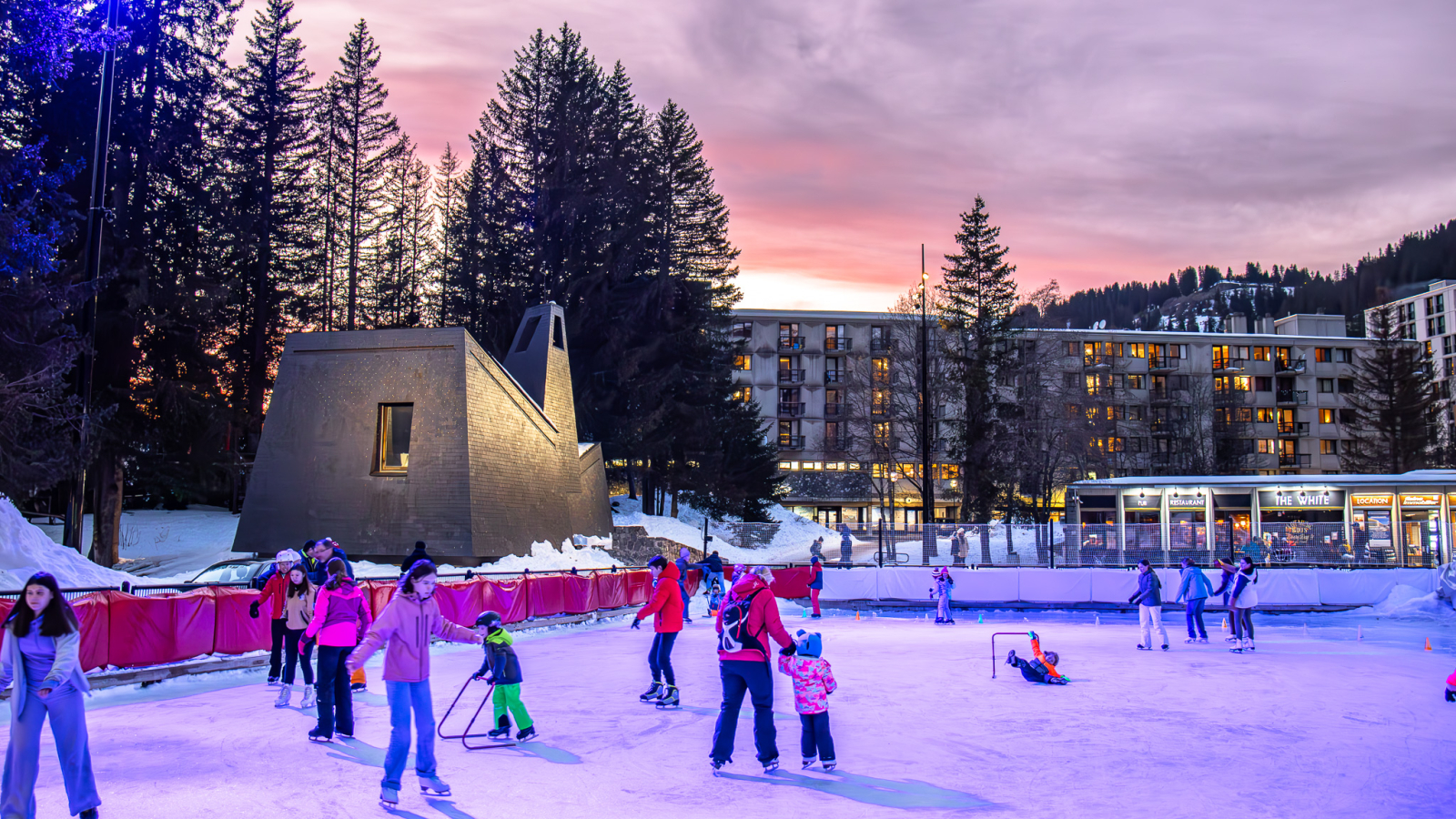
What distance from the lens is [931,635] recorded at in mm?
19500

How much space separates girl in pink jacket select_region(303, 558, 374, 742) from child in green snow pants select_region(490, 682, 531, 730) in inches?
52.7

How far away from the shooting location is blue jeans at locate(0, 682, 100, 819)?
18.7ft

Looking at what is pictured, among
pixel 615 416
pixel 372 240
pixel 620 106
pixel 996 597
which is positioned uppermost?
pixel 620 106

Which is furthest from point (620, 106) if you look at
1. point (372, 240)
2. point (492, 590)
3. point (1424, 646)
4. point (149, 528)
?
point (1424, 646)

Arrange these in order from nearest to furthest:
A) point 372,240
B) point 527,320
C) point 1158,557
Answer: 1. point 1158,557
2. point 527,320
3. point 372,240

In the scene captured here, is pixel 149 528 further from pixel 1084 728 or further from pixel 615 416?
pixel 1084 728

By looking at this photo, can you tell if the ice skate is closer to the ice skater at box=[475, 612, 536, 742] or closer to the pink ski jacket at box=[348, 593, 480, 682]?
the pink ski jacket at box=[348, 593, 480, 682]

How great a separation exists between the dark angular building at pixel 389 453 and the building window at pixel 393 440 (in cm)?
3

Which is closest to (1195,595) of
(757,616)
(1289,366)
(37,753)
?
(757,616)

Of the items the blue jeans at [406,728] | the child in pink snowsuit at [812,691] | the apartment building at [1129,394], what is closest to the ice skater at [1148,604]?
the child in pink snowsuit at [812,691]

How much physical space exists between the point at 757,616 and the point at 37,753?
4.63 metres

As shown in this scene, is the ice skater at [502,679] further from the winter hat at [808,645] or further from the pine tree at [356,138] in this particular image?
the pine tree at [356,138]

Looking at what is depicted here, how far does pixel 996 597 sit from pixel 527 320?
61.0 feet

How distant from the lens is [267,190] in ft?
148
